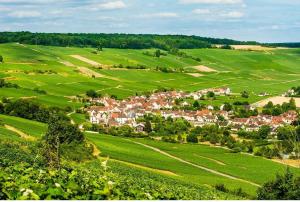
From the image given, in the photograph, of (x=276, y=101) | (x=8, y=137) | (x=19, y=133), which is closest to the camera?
(x=8, y=137)

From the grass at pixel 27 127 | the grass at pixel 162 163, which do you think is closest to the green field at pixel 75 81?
the grass at pixel 27 127

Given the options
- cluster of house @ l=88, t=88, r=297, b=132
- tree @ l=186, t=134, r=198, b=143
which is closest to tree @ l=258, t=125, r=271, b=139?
cluster of house @ l=88, t=88, r=297, b=132

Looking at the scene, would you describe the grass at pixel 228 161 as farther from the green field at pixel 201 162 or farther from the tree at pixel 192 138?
the tree at pixel 192 138

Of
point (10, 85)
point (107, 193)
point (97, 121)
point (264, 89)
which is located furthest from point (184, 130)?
point (107, 193)

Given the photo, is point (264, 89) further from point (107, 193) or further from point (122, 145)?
point (107, 193)

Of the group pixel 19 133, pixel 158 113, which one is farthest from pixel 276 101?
pixel 19 133

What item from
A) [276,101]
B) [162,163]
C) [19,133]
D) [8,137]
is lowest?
[276,101]

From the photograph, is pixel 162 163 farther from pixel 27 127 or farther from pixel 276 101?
pixel 276 101

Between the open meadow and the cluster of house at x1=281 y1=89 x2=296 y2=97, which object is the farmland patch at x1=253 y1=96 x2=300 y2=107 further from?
the cluster of house at x1=281 y1=89 x2=296 y2=97
